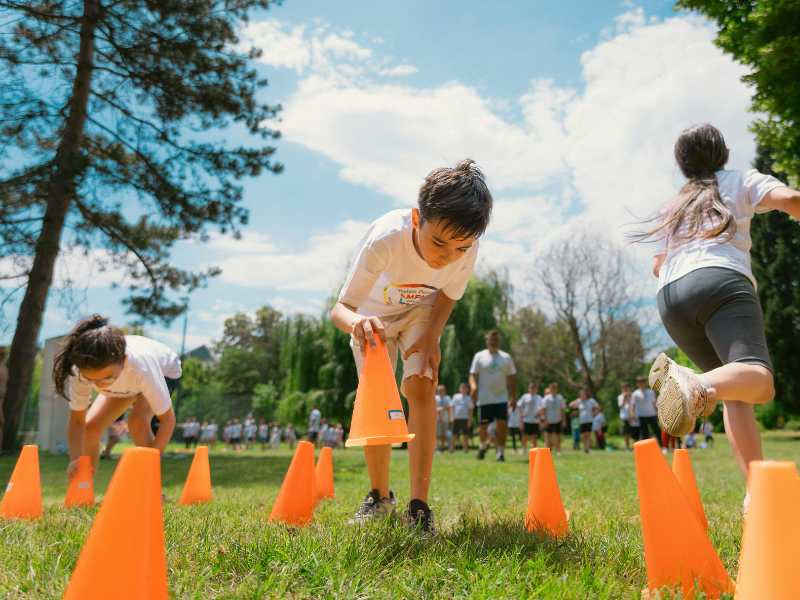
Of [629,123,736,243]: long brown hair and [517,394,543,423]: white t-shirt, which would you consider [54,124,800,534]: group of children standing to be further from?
[517,394,543,423]: white t-shirt

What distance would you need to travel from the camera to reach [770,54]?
7.61 meters

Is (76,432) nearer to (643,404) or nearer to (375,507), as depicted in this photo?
(375,507)

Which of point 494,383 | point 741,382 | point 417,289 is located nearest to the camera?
point 741,382

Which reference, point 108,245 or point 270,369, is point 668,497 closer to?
point 108,245

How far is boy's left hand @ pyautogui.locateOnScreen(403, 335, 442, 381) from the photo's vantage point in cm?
333

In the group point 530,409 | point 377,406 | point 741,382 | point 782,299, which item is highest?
point 782,299

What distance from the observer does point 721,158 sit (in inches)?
133

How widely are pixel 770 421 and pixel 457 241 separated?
117 feet

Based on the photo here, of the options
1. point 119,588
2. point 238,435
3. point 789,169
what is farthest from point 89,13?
point 238,435

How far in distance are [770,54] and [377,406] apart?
7760 mm

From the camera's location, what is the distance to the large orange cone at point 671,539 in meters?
1.93

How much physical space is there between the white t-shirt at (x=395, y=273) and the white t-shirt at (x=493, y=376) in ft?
26.8

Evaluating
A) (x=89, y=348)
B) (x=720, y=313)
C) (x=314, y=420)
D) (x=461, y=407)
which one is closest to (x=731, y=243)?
(x=720, y=313)

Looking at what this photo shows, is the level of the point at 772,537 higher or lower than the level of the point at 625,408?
higher
